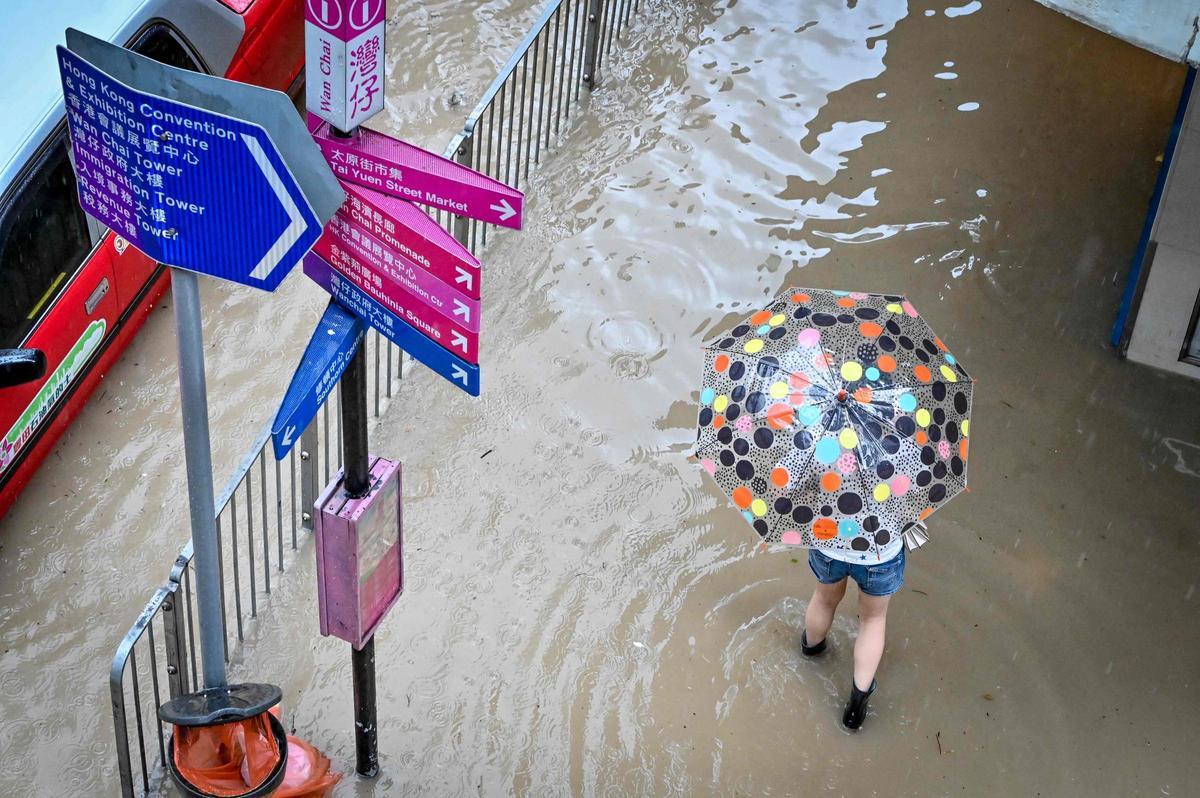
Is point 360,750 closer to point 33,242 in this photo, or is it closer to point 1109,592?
point 33,242

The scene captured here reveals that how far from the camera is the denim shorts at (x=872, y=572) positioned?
4.88 metres

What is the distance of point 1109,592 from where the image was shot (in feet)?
19.4

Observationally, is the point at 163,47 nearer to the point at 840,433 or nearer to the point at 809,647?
the point at 840,433

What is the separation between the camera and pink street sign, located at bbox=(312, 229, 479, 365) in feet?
11.4

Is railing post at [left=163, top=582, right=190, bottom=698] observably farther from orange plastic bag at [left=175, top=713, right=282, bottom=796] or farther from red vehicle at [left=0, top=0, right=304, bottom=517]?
red vehicle at [left=0, top=0, right=304, bottom=517]

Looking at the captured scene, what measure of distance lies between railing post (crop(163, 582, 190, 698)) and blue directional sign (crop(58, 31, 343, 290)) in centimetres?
165

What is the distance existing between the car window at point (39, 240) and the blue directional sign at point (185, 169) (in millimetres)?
2717

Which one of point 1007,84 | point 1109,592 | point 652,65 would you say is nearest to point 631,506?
point 1109,592

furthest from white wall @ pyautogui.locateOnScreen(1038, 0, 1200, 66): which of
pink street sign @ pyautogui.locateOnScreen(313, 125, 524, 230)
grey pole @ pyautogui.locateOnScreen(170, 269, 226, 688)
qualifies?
grey pole @ pyautogui.locateOnScreen(170, 269, 226, 688)

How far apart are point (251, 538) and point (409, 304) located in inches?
80.3

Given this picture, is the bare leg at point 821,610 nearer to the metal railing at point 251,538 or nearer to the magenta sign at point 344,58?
the metal railing at point 251,538

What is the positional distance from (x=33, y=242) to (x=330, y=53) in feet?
10.4

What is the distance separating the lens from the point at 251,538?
5195 millimetres

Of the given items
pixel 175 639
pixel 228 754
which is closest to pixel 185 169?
pixel 175 639
